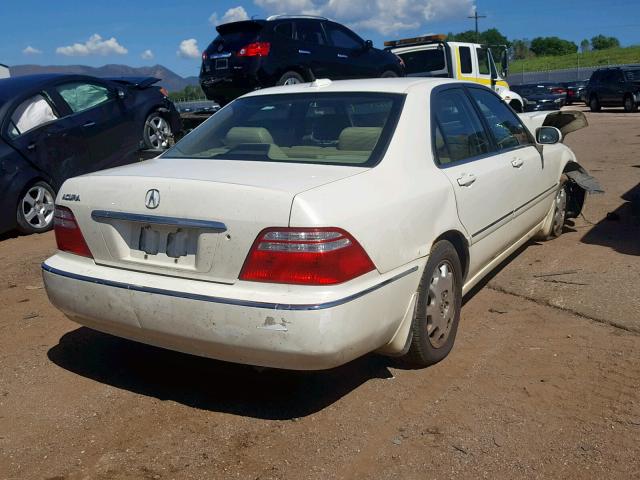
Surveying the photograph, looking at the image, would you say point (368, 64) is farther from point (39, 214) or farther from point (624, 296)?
point (624, 296)

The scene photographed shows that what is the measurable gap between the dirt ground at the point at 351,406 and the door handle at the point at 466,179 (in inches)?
38.8

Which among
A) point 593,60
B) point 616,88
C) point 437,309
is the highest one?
point 593,60

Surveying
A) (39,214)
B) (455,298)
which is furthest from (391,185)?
(39,214)

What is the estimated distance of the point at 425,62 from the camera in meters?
14.8

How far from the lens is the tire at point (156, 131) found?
920cm

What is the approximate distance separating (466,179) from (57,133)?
5.53m

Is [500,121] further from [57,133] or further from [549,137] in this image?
[57,133]

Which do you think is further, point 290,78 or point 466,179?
point 290,78

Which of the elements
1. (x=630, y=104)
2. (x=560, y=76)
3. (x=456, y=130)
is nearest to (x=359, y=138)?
(x=456, y=130)

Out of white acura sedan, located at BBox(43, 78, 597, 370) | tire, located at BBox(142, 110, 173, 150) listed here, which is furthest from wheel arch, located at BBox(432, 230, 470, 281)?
tire, located at BBox(142, 110, 173, 150)

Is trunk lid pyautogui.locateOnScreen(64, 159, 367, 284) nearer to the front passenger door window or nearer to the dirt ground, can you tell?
the dirt ground

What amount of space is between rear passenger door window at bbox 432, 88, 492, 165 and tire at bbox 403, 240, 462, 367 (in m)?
0.59

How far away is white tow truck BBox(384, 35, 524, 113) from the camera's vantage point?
14.6 m

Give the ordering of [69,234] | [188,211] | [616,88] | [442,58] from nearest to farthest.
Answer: [188,211]
[69,234]
[442,58]
[616,88]
